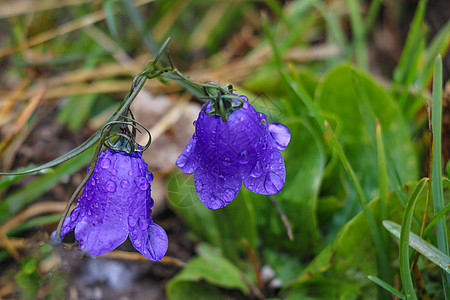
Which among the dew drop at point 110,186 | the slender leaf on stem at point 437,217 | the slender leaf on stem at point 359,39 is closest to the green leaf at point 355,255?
the slender leaf on stem at point 437,217

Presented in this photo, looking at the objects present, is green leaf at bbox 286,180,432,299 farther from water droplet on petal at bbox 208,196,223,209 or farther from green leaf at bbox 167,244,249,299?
water droplet on petal at bbox 208,196,223,209

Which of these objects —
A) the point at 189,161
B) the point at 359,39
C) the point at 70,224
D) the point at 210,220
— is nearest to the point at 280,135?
the point at 189,161

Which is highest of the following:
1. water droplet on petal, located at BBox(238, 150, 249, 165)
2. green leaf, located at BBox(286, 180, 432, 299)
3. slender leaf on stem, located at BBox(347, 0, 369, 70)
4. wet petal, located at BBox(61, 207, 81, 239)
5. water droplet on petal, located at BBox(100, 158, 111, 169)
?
slender leaf on stem, located at BBox(347, 0, 369, 70)

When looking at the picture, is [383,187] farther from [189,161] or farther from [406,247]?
[189,161]

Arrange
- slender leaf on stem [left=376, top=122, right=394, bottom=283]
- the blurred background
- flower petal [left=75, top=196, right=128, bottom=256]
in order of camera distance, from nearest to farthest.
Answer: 1. flower petal [left=75, top=196, right=128, bottom=256]
2. slender leaf on stem [left=376, top=122, right=394, bottom=283]
3. the blurred background

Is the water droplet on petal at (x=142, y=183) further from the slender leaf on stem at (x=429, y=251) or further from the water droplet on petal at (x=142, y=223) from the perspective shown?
the slender leaf on stem at (x=429, y=251)

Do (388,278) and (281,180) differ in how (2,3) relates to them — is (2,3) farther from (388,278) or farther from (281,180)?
(388,278)

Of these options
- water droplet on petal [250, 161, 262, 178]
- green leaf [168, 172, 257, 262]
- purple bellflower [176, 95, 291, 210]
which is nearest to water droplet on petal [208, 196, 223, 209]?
purple bellflower [176, 95, 291, 210]
